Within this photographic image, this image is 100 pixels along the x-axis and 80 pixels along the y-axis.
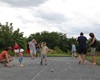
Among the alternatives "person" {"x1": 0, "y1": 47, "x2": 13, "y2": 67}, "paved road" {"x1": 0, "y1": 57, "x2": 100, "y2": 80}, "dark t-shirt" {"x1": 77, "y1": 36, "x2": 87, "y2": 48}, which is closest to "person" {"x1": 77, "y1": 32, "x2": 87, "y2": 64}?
"dark t-shirt" {"x1": 77, "y1": 36, "x2": 87, "y2": 48}

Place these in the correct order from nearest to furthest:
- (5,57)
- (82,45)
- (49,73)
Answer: (49,73)
(5,57)
(82,45)

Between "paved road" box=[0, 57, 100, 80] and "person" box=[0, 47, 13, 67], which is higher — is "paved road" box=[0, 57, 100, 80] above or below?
below

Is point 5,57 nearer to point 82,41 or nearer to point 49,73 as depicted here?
point 82,41

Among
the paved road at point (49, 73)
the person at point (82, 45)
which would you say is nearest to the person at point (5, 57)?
the paved road at point (49, 73)

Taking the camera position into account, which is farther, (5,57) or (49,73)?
(5,57)

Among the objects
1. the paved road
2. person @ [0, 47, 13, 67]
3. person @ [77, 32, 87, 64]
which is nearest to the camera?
the paved road

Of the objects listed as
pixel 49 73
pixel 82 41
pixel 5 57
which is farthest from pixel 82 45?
pixel 49 73

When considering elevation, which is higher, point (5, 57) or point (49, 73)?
point (5, 57)

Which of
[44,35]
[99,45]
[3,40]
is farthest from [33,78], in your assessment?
[44,35]

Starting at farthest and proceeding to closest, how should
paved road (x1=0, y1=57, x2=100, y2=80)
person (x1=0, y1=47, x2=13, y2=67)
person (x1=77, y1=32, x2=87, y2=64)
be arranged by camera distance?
1. person (x1=77, y1=32, x2=87, y2=64)
2. person (x1=0, y1=47, x2=13, y2=67)
3. paved road (x1=0, y1=57, x2=100, y2=80)

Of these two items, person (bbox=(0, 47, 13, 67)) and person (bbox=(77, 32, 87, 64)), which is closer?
person (bbox=(0, 47, 13, 67))

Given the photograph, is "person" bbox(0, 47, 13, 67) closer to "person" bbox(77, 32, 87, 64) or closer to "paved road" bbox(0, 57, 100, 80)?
"paved road" bbox(0, 57, 100, 80)

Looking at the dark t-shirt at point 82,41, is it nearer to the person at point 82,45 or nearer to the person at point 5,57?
the person at point 82,45

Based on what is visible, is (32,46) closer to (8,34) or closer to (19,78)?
(19,78)
